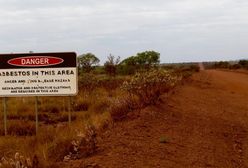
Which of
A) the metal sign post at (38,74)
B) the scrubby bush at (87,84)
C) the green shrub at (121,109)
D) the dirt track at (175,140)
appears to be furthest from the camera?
the scrubby bush at (87,84)

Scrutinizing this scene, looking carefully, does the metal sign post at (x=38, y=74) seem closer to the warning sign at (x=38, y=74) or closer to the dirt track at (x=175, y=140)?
the warning sign at (x=38, y=74)

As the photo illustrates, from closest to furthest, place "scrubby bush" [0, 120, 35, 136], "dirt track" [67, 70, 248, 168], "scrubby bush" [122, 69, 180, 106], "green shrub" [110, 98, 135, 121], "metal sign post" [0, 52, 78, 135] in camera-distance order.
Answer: "dirt track" [67, 70, 248, 168] < "green shrub" [110, 98, 135, 121] < "metal sign post" [0, 52, 78, 135] < "scrubby bush" [0, 120, 35, 136] < "scrubby bush" [122, 69, 180, 106]

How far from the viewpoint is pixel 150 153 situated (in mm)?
8945

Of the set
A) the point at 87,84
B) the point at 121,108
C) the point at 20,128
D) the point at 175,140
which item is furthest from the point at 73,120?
the point at 87,84

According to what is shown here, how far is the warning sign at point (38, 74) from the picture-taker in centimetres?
1296

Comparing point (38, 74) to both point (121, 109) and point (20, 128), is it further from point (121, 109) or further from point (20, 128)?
point (121, 109)

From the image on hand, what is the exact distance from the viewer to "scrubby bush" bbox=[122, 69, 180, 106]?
14.9 meters

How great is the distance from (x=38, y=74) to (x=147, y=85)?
3.47 meters

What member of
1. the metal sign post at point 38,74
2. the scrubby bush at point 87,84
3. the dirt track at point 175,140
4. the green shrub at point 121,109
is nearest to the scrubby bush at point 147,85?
the dirt track at point 175,140

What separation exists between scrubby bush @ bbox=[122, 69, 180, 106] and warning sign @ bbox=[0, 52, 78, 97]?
2.38m

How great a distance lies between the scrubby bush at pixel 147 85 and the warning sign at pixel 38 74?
2.38 m

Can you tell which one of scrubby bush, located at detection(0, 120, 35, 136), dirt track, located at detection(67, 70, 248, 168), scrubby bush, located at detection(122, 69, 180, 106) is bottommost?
scrubby bush, located at detection(0, 120, 35, 136)

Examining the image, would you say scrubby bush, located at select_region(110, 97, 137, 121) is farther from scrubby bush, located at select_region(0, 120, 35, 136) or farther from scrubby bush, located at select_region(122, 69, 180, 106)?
scrubby bush, located at select_region(0, 120, 35, 136)

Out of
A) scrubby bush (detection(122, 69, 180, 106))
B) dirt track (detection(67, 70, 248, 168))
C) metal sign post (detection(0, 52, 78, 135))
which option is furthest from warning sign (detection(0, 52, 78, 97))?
scrubby bush (detection(122, 69, 180, 106))
